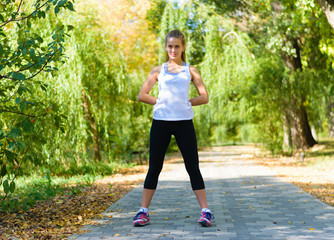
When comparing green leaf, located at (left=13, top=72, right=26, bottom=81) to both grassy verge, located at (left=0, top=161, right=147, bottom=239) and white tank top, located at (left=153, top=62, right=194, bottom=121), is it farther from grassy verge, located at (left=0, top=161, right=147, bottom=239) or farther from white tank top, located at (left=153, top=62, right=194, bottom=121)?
grassy verge, located at (left=0, top=161, right=147, bottom=239)

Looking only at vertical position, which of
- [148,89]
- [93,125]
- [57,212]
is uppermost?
[148,89]

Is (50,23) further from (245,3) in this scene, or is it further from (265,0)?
(245,3)

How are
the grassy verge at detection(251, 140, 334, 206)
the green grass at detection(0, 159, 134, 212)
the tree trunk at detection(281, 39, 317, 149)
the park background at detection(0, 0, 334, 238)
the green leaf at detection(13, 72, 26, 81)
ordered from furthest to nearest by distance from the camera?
the tree trunk at detection(281, 39, 317, 149), the park background at detection(0, 0, 334, 238), the grassy verge at detection(251, 140, 334, 206), the green grass at detection(0, 159, 134, 212), the green leaf at detection(13, 72, 26, 81)

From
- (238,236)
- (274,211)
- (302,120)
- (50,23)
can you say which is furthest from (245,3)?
(238,236)

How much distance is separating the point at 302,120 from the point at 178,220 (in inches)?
582

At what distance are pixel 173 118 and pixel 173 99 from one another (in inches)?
8.0

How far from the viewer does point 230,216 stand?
17.2 ft

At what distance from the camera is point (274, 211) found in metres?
5.59

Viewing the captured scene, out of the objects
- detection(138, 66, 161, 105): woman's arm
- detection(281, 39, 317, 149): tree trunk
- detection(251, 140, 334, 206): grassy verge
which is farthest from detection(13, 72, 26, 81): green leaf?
detection(281, 39, 317, 149): tree trunk

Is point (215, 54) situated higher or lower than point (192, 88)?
higher

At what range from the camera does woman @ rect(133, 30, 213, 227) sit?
470 cm

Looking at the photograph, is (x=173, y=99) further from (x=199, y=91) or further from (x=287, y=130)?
(x=287, y=130)

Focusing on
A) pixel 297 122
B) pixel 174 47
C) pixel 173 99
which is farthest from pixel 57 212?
pixel 297 122

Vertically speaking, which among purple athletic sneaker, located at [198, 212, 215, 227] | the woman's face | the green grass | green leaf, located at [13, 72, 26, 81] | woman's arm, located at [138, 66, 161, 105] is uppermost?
the woman's face
